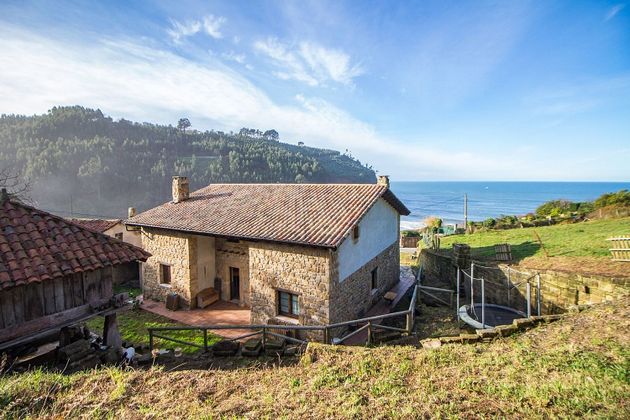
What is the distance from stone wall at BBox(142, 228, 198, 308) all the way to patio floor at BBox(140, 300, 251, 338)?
584 mm

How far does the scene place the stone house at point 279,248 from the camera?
11734 millimetres

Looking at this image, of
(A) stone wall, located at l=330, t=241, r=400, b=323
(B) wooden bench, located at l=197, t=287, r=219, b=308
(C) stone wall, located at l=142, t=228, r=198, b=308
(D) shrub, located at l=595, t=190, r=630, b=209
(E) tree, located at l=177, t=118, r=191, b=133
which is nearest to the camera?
(A) stone wall, located at l=330, t=241, r=400, b=323

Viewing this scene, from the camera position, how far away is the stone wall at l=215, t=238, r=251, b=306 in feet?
52.0

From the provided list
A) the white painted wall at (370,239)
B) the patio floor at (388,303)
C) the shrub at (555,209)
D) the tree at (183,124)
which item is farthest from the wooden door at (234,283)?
the tree at (183,124)

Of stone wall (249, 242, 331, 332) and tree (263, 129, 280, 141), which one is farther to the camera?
tree (263, 129, 280, 141)

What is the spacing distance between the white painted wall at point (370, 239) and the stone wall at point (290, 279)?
997mm

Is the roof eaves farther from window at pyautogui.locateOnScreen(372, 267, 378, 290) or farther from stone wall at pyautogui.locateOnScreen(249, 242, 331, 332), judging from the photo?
window at pyautogui.locateOnScreen(372, 267, 378, 290)

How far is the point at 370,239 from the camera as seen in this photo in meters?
14.9

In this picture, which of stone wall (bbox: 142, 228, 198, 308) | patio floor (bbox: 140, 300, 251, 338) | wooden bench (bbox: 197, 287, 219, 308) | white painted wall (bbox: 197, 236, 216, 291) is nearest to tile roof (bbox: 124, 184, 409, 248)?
stone wall (bbox: 142, 228, 198, 308)

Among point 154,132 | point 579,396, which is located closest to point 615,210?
point 579,396

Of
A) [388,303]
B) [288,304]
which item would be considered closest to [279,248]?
[288,304]

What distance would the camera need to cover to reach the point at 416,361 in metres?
6.87

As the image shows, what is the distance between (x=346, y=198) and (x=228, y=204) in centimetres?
633

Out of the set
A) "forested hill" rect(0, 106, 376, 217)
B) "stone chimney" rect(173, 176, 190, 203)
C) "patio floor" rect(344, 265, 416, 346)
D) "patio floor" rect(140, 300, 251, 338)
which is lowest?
"patio floor" rect(140, 300, 251, 338)
